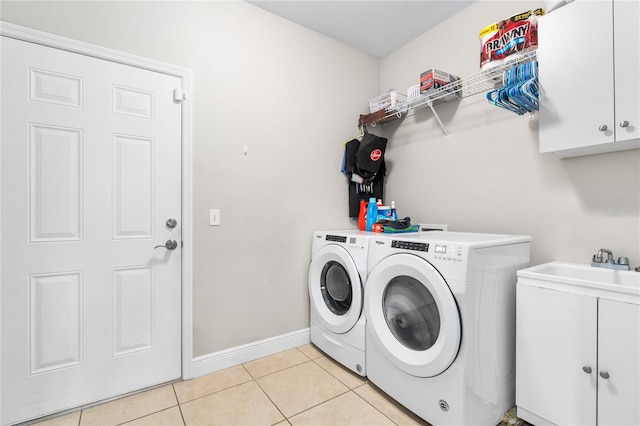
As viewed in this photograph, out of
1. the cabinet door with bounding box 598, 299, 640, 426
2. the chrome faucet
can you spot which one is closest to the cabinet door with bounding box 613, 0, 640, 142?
the chrome faucet

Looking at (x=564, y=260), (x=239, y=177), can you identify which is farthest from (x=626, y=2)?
(x=239, y=177)

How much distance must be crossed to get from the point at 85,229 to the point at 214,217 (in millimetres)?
687

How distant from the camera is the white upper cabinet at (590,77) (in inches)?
51.1

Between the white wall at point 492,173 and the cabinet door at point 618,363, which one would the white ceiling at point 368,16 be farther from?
the cabinet door at point 618,363

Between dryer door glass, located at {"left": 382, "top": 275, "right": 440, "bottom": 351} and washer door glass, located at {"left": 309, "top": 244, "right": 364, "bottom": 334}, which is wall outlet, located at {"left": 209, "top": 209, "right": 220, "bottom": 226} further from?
dryer door glass, located at {"left": 382, "top": 275, "right": 440, "bottom": 351}

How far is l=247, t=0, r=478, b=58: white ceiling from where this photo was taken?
86.0 inches

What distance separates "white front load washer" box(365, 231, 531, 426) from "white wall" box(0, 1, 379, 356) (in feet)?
2.80

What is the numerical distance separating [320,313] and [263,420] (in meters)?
0.79

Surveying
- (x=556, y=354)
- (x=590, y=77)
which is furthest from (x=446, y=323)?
(x=590, y=77)

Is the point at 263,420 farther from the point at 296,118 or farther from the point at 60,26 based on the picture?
the point at 60,26

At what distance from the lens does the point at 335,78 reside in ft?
8.63

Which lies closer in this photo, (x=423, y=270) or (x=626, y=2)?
(x=626, y=2)

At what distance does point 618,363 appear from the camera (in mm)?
1181

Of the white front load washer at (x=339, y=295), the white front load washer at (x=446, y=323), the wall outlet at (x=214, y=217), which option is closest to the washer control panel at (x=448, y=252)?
the white front load washer at (x=446, y=323)
